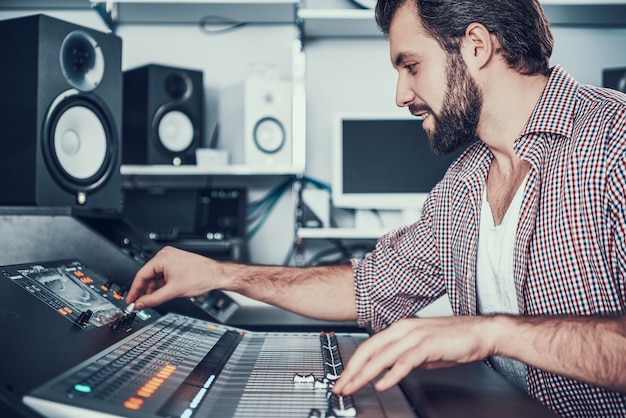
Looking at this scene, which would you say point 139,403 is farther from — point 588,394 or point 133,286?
point 588,394

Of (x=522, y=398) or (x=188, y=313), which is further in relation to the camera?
(x=188, y=313)

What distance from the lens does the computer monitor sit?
2.19m

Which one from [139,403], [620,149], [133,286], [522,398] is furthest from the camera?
[133,286]

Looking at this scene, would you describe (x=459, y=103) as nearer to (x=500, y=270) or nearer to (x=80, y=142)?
(x=500, y=270)

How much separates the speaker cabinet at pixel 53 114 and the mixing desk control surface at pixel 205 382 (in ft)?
1.43

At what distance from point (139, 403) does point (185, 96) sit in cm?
167

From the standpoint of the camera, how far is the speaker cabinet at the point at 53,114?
112 centimetres

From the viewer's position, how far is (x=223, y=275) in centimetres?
113

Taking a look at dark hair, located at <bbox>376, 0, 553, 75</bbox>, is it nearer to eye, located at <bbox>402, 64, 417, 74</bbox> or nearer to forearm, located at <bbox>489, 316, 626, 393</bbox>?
eye, located at <bbox>402, 64, 417, 74</bbox>

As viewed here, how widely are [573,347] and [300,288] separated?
57cm

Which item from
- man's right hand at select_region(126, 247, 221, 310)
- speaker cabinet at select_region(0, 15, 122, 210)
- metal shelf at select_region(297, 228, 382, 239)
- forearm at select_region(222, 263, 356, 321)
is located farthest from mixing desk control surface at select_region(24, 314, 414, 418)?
metal shelf at select_region(297, 228, 382, 239)

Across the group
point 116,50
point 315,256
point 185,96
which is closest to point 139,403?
point 116,50

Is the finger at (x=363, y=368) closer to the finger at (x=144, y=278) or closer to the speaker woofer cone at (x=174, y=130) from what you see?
the finger at (x=144, y=278)

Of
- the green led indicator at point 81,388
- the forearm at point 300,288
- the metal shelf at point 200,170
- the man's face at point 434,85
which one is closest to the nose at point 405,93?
the man's face at point 434,85
